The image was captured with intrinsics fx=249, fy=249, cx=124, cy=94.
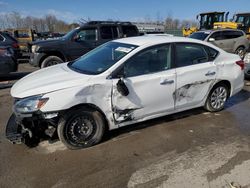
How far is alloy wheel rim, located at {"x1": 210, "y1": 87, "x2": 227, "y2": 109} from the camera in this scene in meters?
5.11

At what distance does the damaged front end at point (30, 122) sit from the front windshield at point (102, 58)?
3.12 ft

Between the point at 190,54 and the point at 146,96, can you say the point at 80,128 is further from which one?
the point at 190,54

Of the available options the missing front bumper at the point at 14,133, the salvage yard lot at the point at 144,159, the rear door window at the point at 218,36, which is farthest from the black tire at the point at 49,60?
the rear door window at the point at 218,36

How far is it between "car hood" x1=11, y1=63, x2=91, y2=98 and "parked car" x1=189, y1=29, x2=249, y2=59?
9833 millimetres

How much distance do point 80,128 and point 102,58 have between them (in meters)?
1.31

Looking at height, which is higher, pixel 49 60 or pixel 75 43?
pixel 75 43

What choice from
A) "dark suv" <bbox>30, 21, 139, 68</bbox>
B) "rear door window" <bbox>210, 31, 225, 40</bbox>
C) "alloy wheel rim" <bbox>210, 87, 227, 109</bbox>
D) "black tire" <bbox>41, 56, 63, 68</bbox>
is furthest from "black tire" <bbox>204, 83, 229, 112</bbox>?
"rear door window" <bbox>210, 31, 225, 40</bbox>

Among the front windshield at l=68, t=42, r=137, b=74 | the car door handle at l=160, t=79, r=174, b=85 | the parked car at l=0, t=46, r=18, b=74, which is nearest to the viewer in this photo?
the front windshield at l=68, t=42, r=137, b=74

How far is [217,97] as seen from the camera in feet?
17.0

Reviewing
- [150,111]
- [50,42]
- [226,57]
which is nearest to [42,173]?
[150,111]

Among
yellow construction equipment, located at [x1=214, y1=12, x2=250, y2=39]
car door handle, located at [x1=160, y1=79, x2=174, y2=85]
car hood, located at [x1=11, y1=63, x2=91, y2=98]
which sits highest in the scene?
yellow construction equipment, located at [x1=214, y1=12, x2=250, y2=39]

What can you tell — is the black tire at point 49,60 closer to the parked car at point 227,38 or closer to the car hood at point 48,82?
the car hood at point 48,82

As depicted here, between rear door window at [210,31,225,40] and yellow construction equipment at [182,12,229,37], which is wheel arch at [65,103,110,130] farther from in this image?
yellow construction equipment at [182,12,229,37]

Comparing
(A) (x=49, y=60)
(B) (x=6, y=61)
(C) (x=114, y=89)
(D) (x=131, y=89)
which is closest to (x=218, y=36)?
(A) (x=49, y=60)
